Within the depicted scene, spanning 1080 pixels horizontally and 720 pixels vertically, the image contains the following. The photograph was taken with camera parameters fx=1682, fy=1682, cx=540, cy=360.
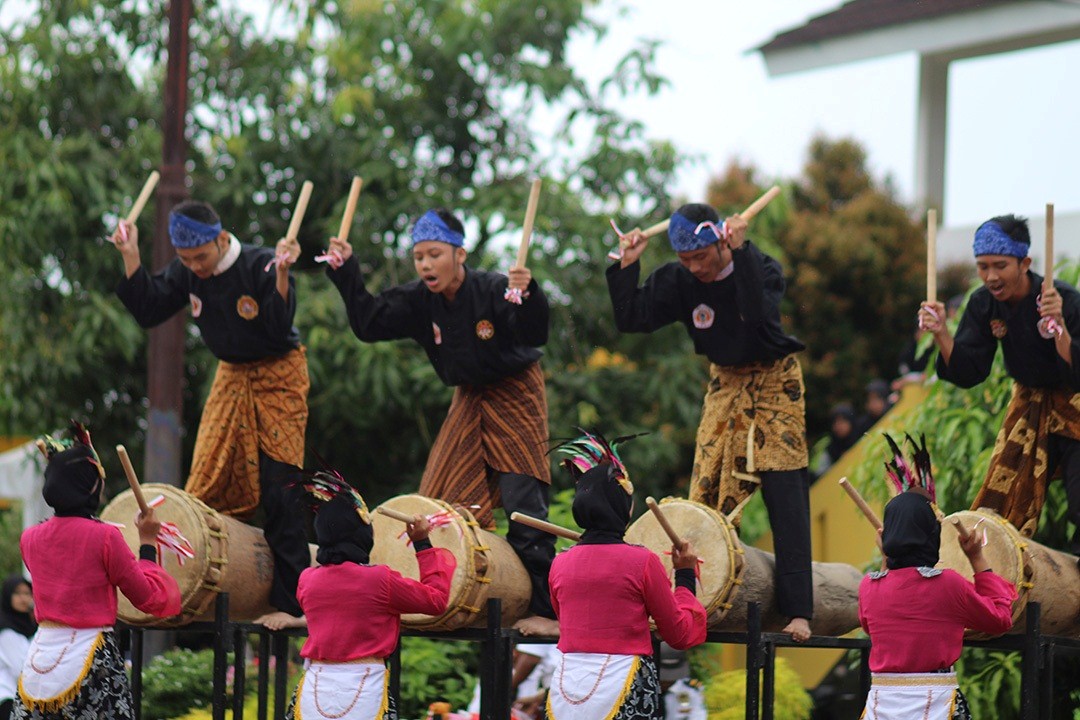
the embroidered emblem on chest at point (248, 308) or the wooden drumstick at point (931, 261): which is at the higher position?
the wooden drumstick at point (931, 261)

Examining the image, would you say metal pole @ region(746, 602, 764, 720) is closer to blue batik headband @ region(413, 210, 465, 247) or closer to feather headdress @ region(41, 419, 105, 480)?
blue batik headband @ region(413, 210, 465, 247)

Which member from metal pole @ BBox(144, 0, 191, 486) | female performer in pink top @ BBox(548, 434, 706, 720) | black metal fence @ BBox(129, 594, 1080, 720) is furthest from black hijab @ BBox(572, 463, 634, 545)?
metal pole @ BBox(144, 0, 191, 486)

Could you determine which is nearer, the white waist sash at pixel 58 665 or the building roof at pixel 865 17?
the white waist sash at pixel 58 665

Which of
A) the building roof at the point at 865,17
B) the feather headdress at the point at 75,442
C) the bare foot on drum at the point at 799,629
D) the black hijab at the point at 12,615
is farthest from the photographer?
the building roof at the point at 865,17

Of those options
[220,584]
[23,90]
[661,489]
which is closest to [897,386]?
[661,489]

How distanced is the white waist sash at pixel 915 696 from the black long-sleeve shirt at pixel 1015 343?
1.37 meters

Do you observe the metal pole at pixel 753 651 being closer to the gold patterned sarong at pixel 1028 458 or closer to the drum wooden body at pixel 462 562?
the drum wooden body at pixel 462 562

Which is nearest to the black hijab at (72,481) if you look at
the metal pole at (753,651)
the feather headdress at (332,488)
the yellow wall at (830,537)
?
the feather headdress at (332,488)

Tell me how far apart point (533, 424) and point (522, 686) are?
1.89 meters

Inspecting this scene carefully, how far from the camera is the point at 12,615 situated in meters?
8.32

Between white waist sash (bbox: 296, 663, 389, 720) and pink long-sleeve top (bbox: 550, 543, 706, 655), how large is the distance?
0.63m

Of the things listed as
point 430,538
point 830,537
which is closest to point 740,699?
point 430,538

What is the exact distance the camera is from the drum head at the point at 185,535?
6.31 meters

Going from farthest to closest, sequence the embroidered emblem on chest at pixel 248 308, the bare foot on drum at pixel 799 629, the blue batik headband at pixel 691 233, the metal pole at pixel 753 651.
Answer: the embroidered emblem on chest at pixel 248 308 → the bare foot on drum at pixel 799 629 → the blue batik headband at pixel 691 233 → the metal pole at pixel 753 651
